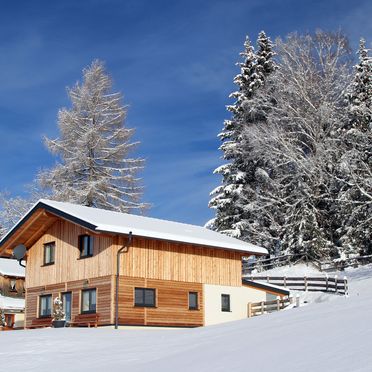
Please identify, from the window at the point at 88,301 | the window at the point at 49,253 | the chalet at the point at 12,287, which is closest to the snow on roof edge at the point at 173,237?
the window at the point at 88,301

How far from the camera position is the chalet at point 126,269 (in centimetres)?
2608

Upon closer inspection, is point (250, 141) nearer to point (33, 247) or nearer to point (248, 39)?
point (248, 39)

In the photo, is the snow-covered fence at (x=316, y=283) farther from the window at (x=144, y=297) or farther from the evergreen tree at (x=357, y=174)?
the window at (x=144, y=297)

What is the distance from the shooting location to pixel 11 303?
39.6m

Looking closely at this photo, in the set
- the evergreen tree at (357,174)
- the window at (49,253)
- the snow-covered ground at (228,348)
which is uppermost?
the evergreen tree at (357,174)

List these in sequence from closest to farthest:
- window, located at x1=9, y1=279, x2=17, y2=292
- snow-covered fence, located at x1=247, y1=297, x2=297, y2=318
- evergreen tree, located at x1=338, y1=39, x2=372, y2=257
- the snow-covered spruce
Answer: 1. snow-covered fence, located at x1=247, y1=297, x2=297, y2=318
2. evergreen tree, located at x1=338, y1=39, x2=372, y2=257
3. window, located at x1=9, y1=279, x2=17, y2=292
4. the snow-covered spruce

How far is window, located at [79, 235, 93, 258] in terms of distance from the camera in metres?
27.5

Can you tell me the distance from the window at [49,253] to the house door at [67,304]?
212 cm

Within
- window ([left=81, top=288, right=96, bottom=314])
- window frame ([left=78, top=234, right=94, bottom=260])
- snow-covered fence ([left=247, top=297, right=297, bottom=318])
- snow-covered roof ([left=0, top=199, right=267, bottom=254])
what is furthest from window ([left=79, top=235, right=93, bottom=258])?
snow-covered fence ([left=247, top=297, right=297, bottom=318])

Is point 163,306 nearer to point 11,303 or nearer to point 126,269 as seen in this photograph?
point 126,269

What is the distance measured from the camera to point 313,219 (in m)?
40.6

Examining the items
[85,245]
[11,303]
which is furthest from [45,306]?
[11,303]

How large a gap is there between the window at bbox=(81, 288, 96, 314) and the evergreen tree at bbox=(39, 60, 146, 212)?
17.2m

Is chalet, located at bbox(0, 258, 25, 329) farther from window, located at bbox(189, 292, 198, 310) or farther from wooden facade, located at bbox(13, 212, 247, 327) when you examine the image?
window, located at bbox(189, 292, 198, 310)
